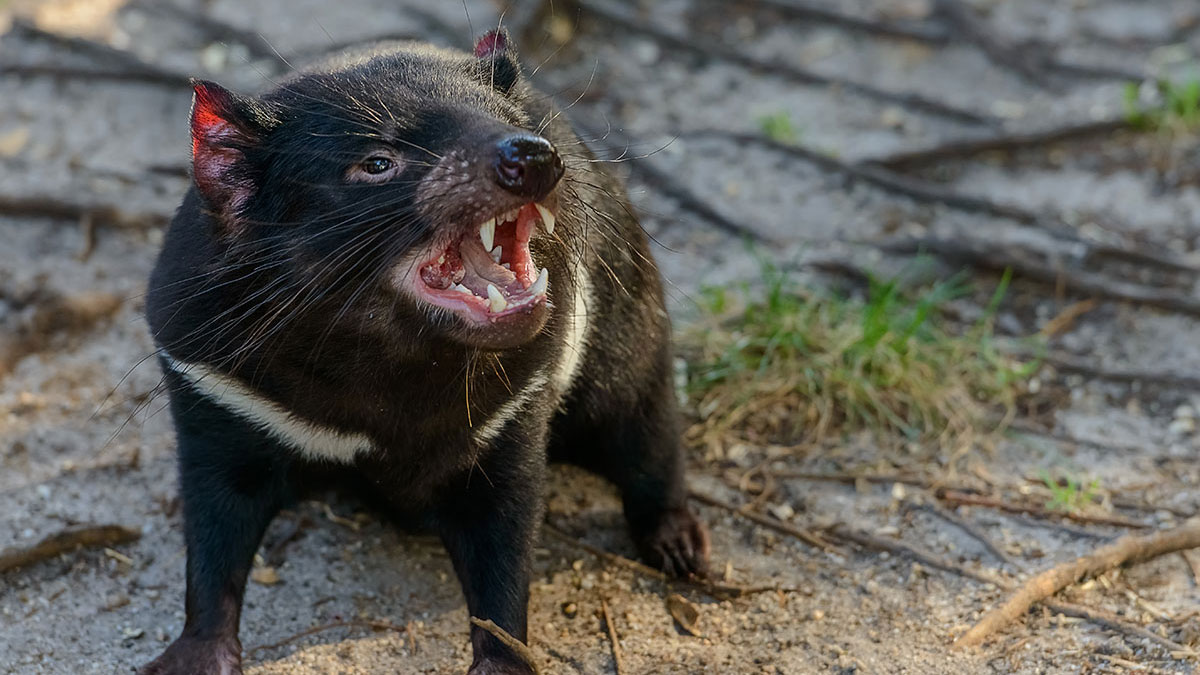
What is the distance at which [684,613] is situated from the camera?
9.69 ft

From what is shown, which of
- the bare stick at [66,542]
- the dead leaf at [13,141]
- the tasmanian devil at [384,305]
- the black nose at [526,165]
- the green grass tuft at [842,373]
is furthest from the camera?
the dead leaf at [13,141]

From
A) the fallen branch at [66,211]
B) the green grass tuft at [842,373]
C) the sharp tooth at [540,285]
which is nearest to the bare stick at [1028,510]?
the green grass tuft at [842,373]

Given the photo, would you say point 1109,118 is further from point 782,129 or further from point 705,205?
point 705,205

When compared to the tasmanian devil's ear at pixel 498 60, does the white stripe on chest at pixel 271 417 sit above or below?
below

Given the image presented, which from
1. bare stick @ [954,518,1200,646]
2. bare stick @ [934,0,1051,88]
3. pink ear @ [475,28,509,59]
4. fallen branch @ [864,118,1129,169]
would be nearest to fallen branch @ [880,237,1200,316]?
fallen branch @ [864,118,1129,169]

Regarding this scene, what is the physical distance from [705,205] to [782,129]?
2.18ft

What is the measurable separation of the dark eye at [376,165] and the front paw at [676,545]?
4.17ft

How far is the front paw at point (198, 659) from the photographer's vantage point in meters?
2.57

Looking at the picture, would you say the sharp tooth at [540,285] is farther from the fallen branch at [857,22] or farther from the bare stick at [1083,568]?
the fallen branch at [857,22]

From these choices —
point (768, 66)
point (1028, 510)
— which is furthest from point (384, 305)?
point (768, 66)

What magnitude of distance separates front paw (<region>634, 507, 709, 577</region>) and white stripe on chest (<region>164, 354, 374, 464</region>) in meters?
0.88

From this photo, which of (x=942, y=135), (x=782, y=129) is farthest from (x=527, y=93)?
(x=942, y=135)

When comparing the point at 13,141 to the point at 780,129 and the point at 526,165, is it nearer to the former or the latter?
the point at 780,129

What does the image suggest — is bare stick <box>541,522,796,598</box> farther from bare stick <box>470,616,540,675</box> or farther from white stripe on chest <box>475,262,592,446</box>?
bare stick <box>470,616,540,675</box>
